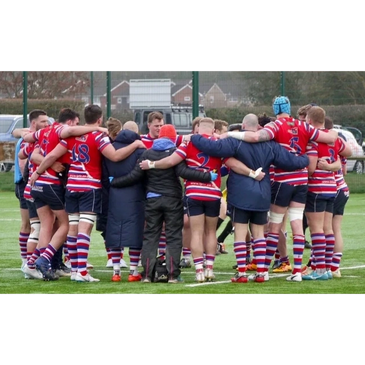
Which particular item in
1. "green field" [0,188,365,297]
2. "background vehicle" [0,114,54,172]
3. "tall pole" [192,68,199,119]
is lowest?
"green field" [0,188,365,297]

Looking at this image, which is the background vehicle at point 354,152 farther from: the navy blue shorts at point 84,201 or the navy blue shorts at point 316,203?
the navy blue shorts at point 84,201

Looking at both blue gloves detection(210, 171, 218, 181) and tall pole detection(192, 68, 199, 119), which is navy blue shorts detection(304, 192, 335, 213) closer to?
blue gloves detection(210, 171, 218, 181)

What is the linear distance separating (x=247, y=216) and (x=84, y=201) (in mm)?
1794

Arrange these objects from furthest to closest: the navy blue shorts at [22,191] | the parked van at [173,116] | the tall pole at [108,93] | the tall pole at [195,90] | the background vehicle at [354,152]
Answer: the parked van at [173,116]
the background vehicle at [354,152]
the tall pole at [108,93]
the tall pole at [195,90]
the navy blue shorts at [22,191]

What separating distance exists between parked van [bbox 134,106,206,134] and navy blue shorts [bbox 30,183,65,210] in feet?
51.3

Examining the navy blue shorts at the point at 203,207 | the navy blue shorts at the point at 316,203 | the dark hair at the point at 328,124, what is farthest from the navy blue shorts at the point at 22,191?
the dark hair at the point at 328,124

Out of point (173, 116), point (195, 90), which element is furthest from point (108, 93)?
point (173, 116)

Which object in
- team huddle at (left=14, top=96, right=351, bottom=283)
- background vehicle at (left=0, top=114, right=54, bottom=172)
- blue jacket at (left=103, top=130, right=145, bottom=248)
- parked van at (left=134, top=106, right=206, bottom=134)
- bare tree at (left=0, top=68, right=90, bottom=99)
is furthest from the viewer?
parked van at (left=134, top=106, right=206, bottom=134)

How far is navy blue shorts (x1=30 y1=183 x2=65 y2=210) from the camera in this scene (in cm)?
1015

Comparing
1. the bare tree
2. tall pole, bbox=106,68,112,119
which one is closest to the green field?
tall pole, bbox=106,68,112,119

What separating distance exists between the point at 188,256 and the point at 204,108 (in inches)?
484

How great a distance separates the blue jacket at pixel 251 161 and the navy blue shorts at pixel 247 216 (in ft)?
0.25

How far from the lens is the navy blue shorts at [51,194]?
33.3 ft

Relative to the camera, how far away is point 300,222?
9961mm
